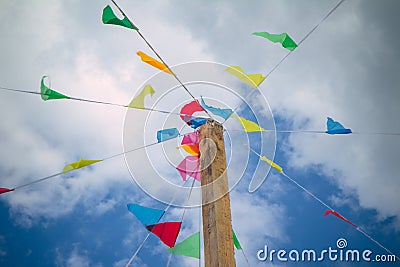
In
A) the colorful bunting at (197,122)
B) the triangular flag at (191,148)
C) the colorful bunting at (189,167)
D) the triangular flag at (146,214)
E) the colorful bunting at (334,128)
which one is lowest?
the triangular flag at (146,214)

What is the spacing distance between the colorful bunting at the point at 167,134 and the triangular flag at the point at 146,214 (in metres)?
0.74

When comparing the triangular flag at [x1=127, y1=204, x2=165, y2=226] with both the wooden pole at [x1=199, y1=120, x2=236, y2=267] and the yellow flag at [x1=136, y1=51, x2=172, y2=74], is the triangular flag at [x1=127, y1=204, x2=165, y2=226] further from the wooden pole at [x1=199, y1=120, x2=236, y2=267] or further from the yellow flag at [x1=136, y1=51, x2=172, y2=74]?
the yellow flag at [x1=136, y1=51, x2=172, y2=74]

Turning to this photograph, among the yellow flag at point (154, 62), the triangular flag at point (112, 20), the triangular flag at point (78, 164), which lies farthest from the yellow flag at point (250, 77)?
the triangular flag at point (78, 164)

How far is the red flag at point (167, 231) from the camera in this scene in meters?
2.85

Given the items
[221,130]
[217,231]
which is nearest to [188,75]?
[221,130]

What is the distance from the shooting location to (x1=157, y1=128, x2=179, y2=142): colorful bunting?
10.3 ft

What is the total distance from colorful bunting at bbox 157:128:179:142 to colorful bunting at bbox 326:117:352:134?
6.08ft

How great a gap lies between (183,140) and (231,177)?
0.82 m

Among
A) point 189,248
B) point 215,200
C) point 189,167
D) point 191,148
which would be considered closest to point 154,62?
point 191,148

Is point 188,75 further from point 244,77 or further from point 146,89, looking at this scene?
point 244,77

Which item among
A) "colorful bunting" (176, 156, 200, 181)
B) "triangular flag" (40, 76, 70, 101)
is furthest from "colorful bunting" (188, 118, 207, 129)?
"triangular flag" (40, 76, 70, 101)

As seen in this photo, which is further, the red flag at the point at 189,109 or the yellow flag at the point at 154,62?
the red flag at the point at 189,109

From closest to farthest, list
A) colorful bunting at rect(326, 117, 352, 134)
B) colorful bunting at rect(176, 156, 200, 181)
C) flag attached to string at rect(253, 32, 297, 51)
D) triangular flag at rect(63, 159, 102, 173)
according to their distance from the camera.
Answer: triangular flag at rect(63, 159, 102, 173) → flag attached to string at rect(253, 32, 297, 51) → colorful bunting at rect(176, 156, 200, 181) → colorful bunting at rect(326, 117, 352, 134)

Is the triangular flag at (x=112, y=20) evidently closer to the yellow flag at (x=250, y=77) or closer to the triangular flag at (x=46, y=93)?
the triangular flag at (x=46, y=93)
